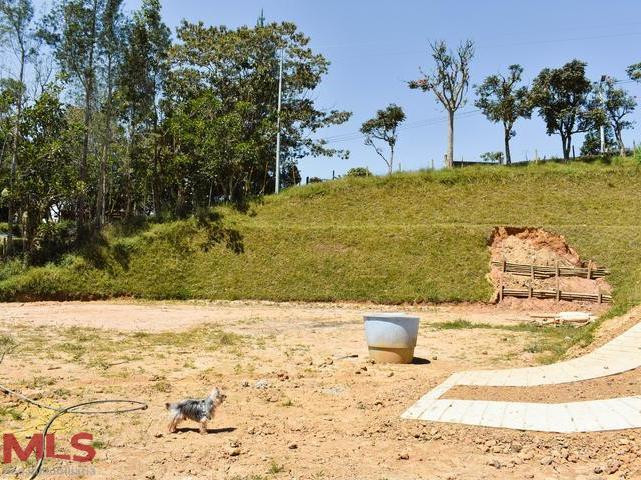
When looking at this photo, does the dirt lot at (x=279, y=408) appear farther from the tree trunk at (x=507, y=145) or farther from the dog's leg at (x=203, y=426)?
the tree trunk at (x=507, y=145)

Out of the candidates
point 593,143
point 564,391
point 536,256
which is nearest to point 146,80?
point 536,256

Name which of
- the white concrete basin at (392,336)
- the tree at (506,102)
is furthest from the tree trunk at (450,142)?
the white concrete basin at (392,336)

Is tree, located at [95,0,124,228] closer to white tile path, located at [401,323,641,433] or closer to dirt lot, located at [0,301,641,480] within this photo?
dirt lot, located at [0,301,641,480]

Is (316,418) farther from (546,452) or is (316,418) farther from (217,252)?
(217,252)

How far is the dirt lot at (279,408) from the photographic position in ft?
14.4

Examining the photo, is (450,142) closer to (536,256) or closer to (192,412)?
(536,256)

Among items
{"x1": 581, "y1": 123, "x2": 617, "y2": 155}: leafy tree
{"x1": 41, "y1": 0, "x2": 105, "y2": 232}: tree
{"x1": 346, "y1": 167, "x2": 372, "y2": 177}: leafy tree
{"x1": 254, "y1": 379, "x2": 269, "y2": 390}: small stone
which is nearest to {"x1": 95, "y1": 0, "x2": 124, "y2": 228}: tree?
{"x1": 41, "y1": 0, "x2": 105, "y2": 232}: tree

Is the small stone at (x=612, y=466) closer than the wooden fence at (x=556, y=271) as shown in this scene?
Yes

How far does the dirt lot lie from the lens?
439cm

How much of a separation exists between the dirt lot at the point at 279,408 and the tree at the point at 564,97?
26.4 meters

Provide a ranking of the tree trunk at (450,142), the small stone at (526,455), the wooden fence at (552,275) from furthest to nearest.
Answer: the tree trunk at (450,142), the wooden fence at (552,275), the small stone at (526,455)

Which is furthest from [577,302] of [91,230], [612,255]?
[91,230]

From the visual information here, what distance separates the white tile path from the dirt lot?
195mm

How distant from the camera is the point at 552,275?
21734mm
